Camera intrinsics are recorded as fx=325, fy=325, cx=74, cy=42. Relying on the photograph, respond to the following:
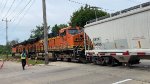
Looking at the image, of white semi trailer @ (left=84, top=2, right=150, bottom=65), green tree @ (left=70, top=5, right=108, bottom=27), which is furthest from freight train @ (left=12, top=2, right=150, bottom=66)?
green tree @ (left=70, top=5, right=108, bottom=27)

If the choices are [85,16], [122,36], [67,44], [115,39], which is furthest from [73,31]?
[85,16]

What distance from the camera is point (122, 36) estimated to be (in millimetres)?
21109

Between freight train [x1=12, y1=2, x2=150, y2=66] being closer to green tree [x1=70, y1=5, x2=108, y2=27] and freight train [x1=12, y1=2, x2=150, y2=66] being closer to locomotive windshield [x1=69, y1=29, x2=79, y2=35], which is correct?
locomotive windshield [x1=69, y1=29, x2=79, y2=35]

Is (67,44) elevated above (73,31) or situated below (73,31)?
below

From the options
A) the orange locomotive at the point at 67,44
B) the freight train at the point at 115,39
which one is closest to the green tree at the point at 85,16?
the orange locomotive at the point at 67,44

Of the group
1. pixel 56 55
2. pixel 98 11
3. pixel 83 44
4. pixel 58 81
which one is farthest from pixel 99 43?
pixel 98 11

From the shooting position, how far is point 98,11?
2472 inches

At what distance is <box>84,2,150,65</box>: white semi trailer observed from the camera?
1887 cm

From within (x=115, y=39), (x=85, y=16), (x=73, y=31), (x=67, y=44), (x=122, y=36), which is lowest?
(x=115, y=39)

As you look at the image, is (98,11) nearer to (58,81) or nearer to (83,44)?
(83,44)

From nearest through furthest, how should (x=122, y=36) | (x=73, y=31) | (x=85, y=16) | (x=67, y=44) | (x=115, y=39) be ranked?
(x=122, y=36) < (x=115, y=39) < (x=73, y=31) < (x=67, y=44) < (x=85, y=16)

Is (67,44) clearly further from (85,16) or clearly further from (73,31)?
(85,16)

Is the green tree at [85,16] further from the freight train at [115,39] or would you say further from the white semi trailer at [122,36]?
the white semi trailer at [122,36]

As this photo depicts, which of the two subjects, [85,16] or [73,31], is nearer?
[73,31]
